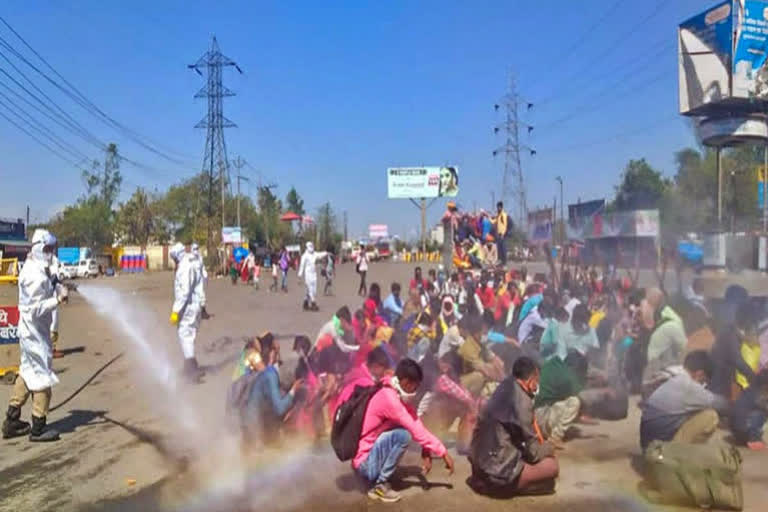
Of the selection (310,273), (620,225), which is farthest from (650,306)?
(310,273)

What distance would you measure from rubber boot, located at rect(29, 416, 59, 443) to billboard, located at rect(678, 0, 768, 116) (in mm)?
19502

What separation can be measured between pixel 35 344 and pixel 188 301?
3298 millimetres

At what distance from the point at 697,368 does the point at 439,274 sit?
12.0 meters

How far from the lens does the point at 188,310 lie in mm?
10039

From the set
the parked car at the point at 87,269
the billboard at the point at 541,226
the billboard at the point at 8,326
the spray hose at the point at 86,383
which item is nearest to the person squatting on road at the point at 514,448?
the spray hose at the point at 86,383

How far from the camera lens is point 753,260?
22016mm

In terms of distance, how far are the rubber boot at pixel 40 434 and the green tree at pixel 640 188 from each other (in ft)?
45.2

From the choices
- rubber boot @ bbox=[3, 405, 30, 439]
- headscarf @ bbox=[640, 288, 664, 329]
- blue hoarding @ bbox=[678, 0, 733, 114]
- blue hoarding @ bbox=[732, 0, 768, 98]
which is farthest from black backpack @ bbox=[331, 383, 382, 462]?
blue hoarding @ bbox=[732, 0, 768, 98]

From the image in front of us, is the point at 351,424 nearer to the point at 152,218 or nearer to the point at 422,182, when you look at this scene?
the point at 422,182

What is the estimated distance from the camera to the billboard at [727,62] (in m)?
20.0

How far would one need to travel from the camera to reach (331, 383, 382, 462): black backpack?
5203 millimetres

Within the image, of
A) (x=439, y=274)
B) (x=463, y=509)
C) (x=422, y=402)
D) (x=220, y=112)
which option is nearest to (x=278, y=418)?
(x=422, y=402)

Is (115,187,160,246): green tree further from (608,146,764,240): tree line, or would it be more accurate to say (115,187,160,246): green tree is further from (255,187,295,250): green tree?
(608,146,764,240): tree line

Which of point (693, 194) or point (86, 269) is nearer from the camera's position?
point (693, 194)
